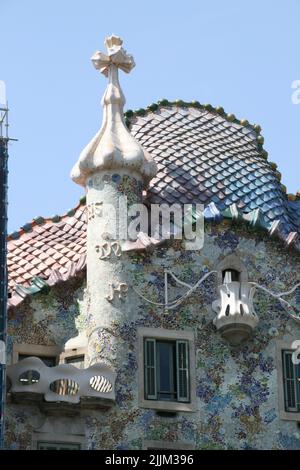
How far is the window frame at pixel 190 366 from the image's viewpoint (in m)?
35.9

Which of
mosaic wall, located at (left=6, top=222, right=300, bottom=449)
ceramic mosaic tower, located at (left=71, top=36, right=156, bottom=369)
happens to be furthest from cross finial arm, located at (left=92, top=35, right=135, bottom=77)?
mosaic wall, located at (left=6, top=222, right=300, bottom=449)

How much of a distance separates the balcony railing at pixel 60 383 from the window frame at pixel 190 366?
0.59 meters

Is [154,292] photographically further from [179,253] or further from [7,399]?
[7,399]

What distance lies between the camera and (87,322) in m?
36.8

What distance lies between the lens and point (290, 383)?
36750 mm

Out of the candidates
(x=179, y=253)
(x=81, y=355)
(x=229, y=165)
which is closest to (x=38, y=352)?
(x=81, y=355)

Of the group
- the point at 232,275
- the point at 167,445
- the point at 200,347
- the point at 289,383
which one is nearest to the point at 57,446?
the point at 167,445

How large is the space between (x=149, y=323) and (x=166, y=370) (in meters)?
0.84

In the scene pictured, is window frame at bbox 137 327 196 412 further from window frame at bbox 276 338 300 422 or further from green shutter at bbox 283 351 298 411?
green shutter at bbox 283 351 298 411

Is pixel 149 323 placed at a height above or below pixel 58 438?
above

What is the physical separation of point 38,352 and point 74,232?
10.7ft

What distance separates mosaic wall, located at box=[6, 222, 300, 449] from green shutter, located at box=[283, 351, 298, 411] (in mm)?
219

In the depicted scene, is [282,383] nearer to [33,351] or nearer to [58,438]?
[58,438]

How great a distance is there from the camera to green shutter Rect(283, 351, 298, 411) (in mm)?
36562
